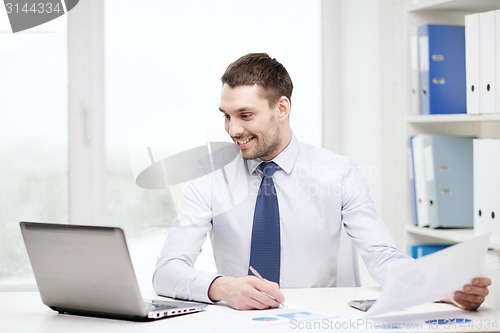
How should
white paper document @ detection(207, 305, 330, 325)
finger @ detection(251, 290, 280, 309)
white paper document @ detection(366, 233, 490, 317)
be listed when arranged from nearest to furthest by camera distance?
white paper document @ detection(366, 233, 490, 317), white paper document @ detection(207, 305, 330, 325), finger @ detection(251, 290, 280, 309)

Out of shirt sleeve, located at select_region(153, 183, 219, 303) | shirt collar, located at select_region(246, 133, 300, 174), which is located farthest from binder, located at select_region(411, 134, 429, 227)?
shirt sleeve, located at select_region(153, 183, 219, 303)

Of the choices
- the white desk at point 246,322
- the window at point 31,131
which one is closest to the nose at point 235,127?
the white desk at point 246,322

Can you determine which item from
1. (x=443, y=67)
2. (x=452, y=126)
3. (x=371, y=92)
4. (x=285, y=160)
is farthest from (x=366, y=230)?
(x=371, y=92)

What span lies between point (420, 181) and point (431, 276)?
4.75ft

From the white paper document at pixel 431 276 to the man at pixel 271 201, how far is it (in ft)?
1.67

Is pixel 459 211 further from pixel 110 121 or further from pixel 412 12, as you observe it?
pixel 110 121

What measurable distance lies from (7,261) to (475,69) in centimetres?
212

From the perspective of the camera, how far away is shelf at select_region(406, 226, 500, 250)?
2.69m

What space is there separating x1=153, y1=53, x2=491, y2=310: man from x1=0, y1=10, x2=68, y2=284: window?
124cm

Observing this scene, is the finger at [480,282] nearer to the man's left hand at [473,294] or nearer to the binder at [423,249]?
the man's left hand at [473,294]

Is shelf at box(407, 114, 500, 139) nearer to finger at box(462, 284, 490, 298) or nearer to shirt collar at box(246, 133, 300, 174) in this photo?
shirt collar at box(246, 133, 300, 174)

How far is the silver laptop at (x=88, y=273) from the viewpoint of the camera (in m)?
1.56

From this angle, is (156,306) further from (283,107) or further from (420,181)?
(420,181)

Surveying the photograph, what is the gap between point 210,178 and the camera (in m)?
2.28
